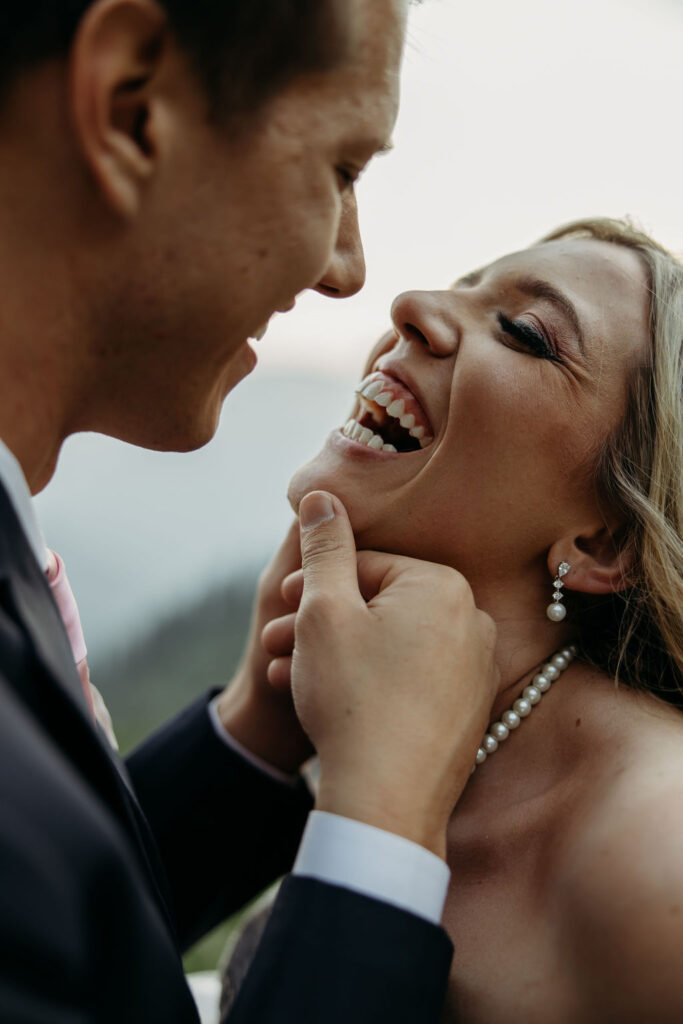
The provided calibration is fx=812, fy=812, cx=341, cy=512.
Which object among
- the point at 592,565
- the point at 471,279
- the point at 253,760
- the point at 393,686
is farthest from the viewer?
the point at 253,760

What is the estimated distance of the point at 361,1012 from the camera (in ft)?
3.00

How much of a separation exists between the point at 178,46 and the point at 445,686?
93 centimetres

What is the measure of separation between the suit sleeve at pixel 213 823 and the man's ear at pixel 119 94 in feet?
4.34

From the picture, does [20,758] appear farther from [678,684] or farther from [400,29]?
[678,684]

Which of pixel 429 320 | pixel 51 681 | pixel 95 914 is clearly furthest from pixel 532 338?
pixel 95 914

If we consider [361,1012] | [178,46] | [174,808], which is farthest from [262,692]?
[178,46]

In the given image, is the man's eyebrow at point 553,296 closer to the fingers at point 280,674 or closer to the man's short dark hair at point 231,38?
the man's short dark hair at point 231,38

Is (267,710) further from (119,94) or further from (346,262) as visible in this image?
(119,94)

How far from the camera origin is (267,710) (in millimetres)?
1888

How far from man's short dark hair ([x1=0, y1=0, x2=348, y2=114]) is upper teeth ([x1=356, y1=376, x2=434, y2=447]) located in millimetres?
695

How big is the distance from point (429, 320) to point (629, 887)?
3.49 ft

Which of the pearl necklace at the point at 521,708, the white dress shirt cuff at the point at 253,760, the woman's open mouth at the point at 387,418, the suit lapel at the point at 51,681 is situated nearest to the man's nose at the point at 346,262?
the woman's open mouth at the point at 387,418

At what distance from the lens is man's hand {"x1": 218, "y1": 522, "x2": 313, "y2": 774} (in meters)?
1.89

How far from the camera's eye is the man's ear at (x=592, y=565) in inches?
64.0
